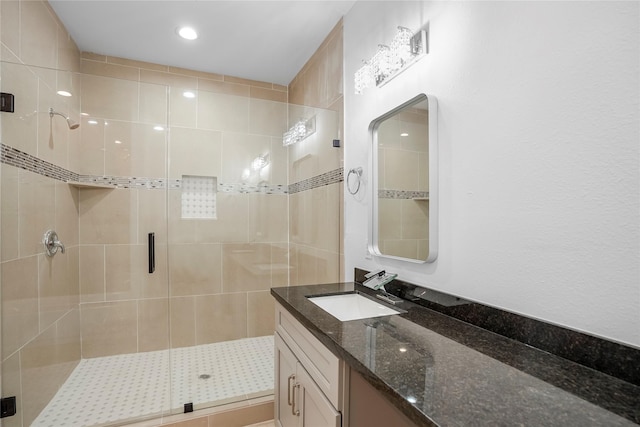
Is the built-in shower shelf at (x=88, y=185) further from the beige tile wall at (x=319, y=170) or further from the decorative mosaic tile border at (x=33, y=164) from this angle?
the beige tile wall at (x=319, y=170)

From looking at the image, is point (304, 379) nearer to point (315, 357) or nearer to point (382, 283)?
point (315, 357)

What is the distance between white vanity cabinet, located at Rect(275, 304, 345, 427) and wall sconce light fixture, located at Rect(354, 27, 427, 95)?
50.8 inches

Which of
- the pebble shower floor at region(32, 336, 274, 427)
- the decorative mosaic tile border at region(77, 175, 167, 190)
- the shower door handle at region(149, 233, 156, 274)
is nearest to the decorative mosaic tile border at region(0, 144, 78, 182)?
the decorative mosaic tile border at region(77, 175, 167, 190)

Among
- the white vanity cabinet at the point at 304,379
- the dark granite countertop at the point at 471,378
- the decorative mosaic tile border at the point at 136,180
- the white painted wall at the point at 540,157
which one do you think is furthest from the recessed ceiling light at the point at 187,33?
the dark granite countertop at the point at 471,378

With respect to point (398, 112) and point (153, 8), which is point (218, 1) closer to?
point (153, 8)

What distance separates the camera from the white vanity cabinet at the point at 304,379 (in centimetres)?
103

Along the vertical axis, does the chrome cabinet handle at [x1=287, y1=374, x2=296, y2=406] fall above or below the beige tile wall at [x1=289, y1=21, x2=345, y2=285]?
below

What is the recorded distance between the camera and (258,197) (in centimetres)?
284

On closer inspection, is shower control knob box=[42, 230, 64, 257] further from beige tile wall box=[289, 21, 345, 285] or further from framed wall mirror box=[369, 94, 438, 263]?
framed wall mirror box=[369, 94, 438, 263]

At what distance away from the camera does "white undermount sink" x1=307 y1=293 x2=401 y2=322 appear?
147 cm

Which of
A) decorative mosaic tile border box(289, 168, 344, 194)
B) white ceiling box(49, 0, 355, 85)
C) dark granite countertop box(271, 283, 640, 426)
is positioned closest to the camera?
dark granite countertop box(271, 283, 640, 426)

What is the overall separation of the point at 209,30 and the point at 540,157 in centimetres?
231

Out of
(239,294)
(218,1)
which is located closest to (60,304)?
(239,294)

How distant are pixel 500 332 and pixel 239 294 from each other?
7.29ft
